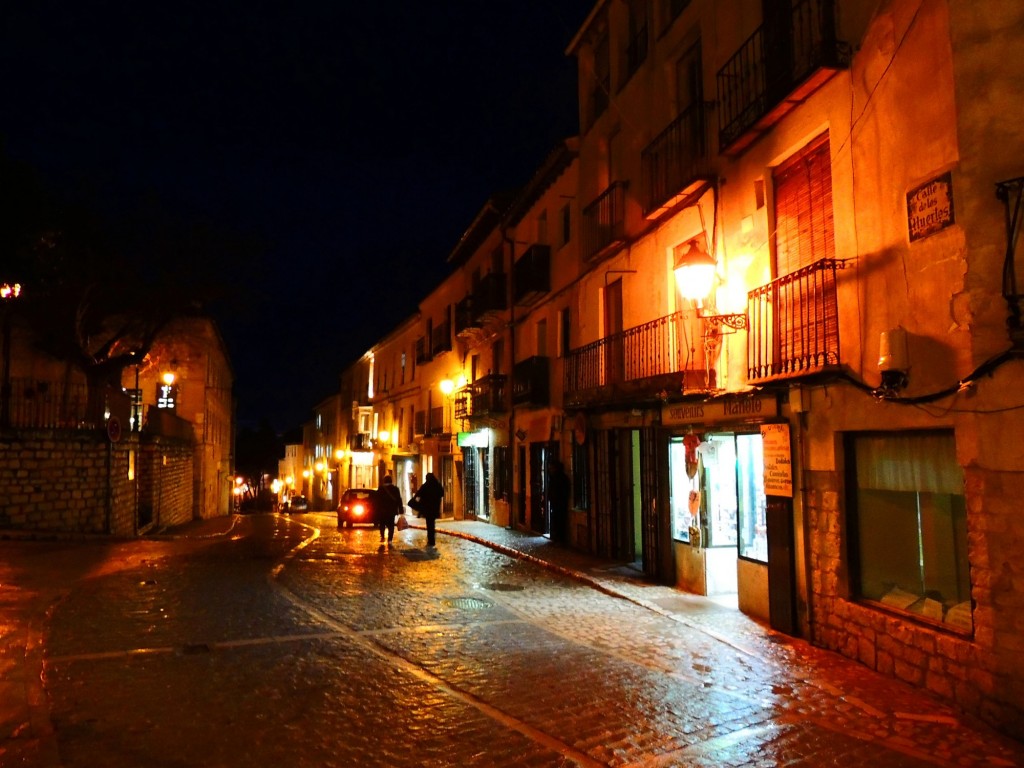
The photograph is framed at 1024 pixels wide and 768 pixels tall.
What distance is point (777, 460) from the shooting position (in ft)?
30.0

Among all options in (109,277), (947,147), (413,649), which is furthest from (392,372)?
(947,147)

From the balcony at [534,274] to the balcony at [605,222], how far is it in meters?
3.00

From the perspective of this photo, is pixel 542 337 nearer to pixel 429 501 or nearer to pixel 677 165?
pixel 429 501

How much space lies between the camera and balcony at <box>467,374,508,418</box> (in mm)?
22250

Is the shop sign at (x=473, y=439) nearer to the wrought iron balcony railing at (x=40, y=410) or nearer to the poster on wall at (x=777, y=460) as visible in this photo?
the wrought iron balcony railing at (x=40, y=410)

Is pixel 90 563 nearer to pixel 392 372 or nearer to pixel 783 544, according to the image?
pixel 783 544

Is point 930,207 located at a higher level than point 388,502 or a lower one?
higher

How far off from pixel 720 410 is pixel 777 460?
1.60 metres

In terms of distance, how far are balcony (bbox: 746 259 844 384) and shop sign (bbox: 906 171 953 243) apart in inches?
41.4

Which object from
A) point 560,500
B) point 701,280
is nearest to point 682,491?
point 701,280

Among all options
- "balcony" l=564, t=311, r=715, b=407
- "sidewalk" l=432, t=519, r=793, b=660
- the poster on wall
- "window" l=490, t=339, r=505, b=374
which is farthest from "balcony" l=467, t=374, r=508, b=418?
the poster on wall

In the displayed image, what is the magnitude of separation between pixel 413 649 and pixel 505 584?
4607 mm

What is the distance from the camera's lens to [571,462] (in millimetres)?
17359

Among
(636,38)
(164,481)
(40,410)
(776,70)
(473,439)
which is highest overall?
(636,38)
